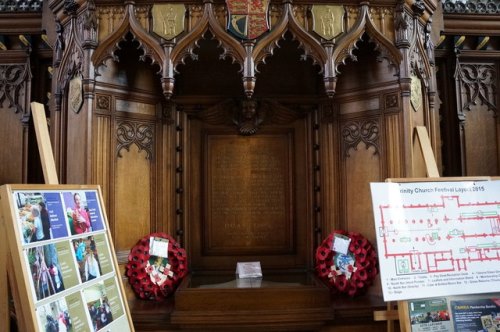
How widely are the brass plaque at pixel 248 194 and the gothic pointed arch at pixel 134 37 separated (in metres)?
1.08

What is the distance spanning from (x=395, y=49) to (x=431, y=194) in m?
1.32

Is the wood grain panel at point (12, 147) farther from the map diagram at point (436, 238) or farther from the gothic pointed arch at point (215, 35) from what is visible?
the map diagram at point (436, 238)

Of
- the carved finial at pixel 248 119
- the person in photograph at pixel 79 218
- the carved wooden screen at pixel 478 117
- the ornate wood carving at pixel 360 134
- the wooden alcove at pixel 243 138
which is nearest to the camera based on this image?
the person in photograph at pixel 79 218

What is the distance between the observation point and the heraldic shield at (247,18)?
10.5ft

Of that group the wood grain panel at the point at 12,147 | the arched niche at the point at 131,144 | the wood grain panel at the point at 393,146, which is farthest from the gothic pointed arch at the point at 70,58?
the wood grain panel at the point at 393,146

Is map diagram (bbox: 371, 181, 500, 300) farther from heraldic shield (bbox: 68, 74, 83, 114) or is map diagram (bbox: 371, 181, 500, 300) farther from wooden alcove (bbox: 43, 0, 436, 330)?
heraldic shield (bbox: 68, 74, 83, 114)

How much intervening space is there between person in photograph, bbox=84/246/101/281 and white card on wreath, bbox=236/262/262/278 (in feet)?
5.04

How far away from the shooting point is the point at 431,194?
2.55 meters

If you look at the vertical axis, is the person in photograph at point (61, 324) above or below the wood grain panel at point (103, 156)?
below

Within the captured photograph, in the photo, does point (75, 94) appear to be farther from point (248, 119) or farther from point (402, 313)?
point (402, 313)

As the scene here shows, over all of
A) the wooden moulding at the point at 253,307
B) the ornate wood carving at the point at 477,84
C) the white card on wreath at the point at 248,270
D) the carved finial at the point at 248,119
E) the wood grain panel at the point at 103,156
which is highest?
the ornate wood carving at the point at 477,84

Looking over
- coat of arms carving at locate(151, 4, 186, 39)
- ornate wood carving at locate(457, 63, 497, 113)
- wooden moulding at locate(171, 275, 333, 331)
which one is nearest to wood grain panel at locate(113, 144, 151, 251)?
wooden moulding at locate(171, 275, 333, 331)

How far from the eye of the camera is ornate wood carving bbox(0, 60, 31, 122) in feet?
13.6

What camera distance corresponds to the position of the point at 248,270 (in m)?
3.70
